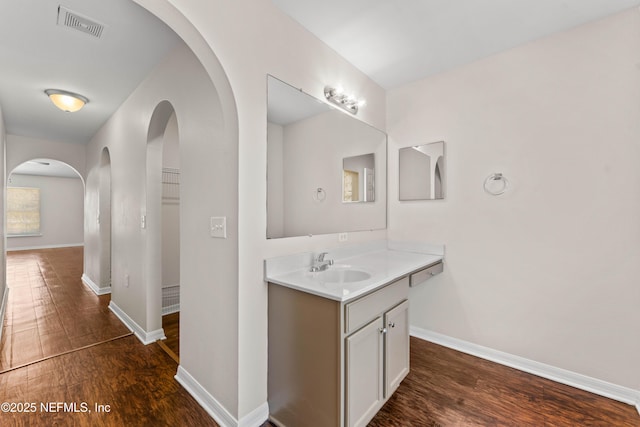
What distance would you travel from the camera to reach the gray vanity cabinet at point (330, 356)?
4.25 feet

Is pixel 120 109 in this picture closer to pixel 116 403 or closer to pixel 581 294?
pixel 116 403

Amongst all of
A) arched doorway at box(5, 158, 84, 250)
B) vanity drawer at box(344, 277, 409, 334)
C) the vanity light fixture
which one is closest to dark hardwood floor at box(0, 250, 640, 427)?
vanity drawer at box(344, 277, 409, 334)

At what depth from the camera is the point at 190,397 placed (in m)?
1.77

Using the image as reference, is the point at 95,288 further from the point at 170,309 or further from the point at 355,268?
the point at 355,268

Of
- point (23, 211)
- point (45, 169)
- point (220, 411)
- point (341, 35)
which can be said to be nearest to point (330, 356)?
point (220, 411)

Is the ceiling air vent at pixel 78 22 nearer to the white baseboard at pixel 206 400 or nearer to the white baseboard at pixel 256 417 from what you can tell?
the white baseboard at pixel 206 400

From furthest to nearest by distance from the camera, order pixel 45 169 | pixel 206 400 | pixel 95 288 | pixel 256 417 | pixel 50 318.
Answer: pixel 45 169 < pixel 95 288 < pixel 50 318 < pixel 206 400 < pixel 256 417

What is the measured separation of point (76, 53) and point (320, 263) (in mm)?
2460

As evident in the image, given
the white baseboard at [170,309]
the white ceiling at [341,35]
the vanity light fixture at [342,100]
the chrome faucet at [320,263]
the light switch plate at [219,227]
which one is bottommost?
the white baseboard at [170,309]

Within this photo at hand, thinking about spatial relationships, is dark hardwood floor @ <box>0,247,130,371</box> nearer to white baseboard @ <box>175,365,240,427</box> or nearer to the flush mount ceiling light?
white baseboard @ <box>175,365,240,427</box>

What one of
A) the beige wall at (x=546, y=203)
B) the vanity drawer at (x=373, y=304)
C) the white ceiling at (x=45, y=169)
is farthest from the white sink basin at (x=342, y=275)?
the white ceiling at (x=45, y=169)

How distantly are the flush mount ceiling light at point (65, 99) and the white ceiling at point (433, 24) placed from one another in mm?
2468

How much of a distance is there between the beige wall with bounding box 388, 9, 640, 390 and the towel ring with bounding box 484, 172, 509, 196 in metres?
0.05

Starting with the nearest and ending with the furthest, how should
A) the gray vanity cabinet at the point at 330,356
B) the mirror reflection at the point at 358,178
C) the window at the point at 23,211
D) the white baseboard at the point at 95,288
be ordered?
the gray vanity cabinet at the point at 330,356, the mirror reflection at the point at 358,178, the white baseboard at the point at 95,288, the window at the point at 23,211
